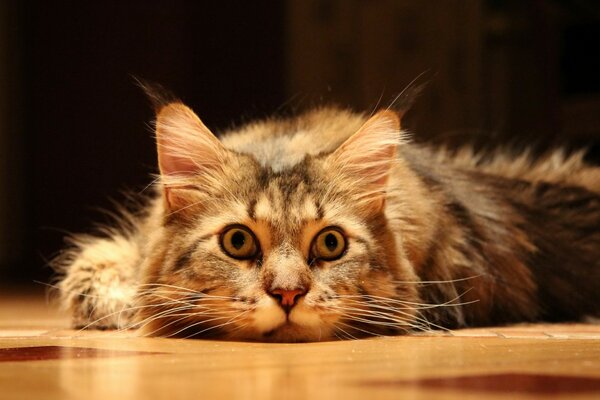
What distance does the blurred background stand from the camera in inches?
195

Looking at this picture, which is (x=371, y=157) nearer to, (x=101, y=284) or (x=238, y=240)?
(x=238, y=240)

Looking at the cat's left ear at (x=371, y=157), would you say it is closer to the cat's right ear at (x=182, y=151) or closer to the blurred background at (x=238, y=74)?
the cat's right ear at (x=182, y=151)

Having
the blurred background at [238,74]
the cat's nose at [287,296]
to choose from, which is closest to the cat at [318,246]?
the cat's nose at [287,296]

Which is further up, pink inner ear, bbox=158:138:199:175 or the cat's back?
the cat's back

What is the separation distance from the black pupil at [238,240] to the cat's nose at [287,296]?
182 millimetres

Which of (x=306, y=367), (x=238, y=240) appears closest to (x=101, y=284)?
(x=238, y=240)

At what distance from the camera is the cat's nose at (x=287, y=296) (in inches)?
72.4

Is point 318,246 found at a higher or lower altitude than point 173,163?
lower

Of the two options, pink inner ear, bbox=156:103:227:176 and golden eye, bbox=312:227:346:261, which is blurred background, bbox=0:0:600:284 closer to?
pink inner ear, bbox=156:103:227:176

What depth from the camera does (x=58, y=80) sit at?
238 inches

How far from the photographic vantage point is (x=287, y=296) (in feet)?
6.05

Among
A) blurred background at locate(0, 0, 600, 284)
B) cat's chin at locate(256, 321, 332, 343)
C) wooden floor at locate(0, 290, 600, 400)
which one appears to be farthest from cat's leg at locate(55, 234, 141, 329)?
blurred background at locate(0, 0, 600, 284)

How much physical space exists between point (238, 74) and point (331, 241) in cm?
366

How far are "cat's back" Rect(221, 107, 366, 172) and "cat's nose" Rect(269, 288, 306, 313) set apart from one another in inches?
14.6
